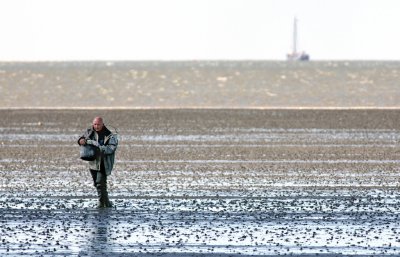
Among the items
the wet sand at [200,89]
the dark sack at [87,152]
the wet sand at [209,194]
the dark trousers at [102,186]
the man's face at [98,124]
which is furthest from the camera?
the wet sand at [200,89]

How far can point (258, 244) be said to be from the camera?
17.9 meters

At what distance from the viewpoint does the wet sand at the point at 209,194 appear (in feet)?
58.9

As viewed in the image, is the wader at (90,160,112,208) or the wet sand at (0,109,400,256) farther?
the wader at (90,160,112,208)

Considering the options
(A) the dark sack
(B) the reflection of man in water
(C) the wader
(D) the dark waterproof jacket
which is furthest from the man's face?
(C) the wader

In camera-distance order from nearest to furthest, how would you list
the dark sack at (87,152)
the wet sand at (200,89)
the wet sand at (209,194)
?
the wet sand at (209,194), the dark sack at (87,152), the wet sand at (200,89)

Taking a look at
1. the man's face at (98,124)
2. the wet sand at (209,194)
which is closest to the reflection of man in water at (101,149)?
the man's face at (98,124)

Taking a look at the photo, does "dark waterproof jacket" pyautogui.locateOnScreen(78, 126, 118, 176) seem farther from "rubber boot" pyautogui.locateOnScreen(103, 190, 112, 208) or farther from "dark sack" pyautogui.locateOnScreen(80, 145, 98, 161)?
"rubber boot" pyautogui.locateOnScreen(103, 190, 112, 208)

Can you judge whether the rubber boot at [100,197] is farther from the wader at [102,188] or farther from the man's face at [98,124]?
the man's face at [98,124]

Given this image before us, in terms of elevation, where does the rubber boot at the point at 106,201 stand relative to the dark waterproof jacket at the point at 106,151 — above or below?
below

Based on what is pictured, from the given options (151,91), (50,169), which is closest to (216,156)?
(50,169)

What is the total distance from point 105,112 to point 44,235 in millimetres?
41444

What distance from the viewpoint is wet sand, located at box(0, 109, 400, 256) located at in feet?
58.9

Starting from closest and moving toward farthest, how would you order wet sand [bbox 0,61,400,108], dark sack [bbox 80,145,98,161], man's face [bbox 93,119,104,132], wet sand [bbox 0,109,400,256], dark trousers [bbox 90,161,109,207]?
wet sand [bbox 0,109,400,256], dark trousers [bbox 90,161,109,207], dark sack [bbox 80,145,98,161], man's face [bbox 93,119,104,132], wet sand [bbox 0,61,400,108]

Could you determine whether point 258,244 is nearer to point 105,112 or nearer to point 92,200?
point 92,200
